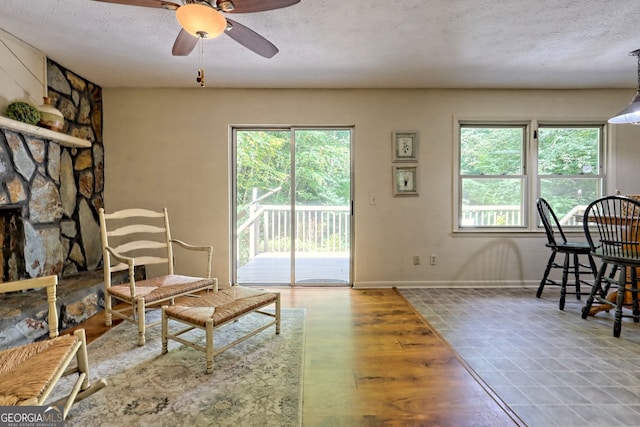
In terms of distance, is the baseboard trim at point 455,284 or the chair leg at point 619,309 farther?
the baseboard trim at point 455,284

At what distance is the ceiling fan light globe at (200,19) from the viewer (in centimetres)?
133

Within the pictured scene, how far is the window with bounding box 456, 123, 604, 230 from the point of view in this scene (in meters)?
3.36

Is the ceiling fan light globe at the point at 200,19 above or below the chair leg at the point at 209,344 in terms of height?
above

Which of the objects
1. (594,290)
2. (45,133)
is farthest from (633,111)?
(45,133)

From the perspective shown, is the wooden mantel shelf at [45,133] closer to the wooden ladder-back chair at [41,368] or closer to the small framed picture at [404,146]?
the wooden ladder-back chair at [41,368]

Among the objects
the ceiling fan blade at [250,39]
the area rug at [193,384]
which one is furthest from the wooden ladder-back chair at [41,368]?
the ceiling fan blade at [250,39]

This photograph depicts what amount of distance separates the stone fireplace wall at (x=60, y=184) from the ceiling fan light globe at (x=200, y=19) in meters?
1.99

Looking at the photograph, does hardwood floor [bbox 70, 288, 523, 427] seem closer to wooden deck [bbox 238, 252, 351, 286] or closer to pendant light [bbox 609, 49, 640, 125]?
wooden deck [bbox 238, 252, 351, 286]

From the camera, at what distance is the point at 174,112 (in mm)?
3254

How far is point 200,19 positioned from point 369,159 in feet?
7.53

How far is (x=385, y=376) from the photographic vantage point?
1625 millimetres

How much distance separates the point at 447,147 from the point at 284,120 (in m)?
1.96

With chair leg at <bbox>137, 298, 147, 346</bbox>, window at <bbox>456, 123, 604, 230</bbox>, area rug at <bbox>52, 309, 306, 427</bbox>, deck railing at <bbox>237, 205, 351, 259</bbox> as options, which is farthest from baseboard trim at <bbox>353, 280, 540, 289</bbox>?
chair leg at <bbox>137, 298, 147, 346</bbox>

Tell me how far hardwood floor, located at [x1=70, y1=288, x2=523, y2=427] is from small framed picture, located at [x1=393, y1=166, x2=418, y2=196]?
1.41m
